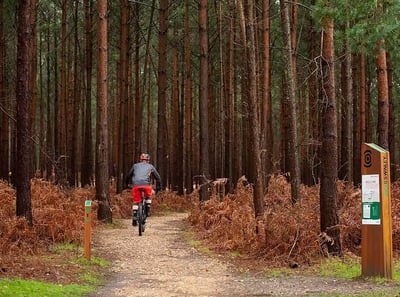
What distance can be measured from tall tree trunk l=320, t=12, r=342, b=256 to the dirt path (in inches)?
52.2

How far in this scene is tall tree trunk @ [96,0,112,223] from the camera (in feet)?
44.9

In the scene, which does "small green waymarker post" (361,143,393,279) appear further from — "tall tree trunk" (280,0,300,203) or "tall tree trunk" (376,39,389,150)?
"tall tree trunk" (376,39,389,150)

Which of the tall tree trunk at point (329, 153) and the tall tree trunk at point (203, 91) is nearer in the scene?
the tall tree trunk at point (329, 153)

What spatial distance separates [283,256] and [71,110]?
13.3m

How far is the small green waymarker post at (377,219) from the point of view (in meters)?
7.30

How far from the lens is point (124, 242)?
1145 centimetres

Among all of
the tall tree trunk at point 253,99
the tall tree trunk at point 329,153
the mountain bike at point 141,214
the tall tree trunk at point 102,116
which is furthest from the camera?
the tall tree trunk at point 102,116

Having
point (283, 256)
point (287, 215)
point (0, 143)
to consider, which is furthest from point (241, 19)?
point (0, 143)

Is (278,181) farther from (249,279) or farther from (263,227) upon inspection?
(249,279)

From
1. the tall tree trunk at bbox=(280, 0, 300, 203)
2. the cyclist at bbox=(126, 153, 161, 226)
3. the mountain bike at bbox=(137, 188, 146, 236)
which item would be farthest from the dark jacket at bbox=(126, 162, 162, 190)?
the tall tree trunk at bbox=(280, 0, 300, 203)

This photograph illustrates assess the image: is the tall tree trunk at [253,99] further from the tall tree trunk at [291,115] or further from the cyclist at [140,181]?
the cyclist at [140,181]

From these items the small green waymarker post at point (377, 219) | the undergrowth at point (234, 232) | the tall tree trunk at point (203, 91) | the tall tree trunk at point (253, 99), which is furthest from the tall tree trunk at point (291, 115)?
the small green waymarker post at point (377, 219)

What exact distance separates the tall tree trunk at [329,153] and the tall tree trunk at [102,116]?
21.6 ft

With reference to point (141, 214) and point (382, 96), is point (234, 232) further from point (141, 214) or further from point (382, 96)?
point (382, 96)
